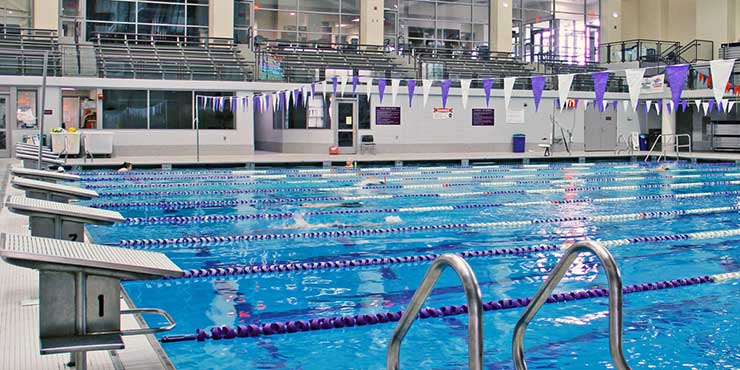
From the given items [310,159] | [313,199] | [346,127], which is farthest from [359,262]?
[346,127]

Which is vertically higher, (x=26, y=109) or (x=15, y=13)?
(x=15, y=13)

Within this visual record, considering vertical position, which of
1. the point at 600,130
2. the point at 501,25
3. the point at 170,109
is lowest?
the point at 600,130

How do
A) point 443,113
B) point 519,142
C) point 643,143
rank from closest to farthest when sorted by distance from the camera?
1. point 443,113
2. point 519,142
3. point 643,143

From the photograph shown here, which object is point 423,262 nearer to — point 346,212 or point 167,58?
point 346,212

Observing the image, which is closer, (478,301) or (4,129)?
(478,301)

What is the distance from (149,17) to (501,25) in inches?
545

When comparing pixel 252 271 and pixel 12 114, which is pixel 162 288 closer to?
pixel 252 271

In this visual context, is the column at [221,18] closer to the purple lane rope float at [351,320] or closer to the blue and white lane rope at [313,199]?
the blue and white lane rope at [313,199]

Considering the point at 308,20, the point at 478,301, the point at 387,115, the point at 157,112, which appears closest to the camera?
the point at 478,301

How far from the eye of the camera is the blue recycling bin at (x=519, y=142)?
28.3m

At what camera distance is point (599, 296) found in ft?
21.7

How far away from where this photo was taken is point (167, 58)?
1000 inches

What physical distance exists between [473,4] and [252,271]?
2781 centimetres

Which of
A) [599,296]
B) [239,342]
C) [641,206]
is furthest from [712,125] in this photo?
[239,342]
